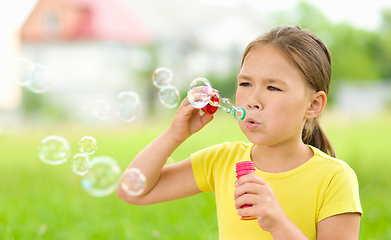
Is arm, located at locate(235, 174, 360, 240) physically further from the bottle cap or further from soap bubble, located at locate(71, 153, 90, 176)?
soap bubble, located at locate(71, 153, 90, 176)

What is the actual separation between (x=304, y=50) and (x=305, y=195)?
51cm

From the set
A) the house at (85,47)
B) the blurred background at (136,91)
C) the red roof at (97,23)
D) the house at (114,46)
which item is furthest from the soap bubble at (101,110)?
the red roof at (97,23)

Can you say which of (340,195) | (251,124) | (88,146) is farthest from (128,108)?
(340,195)

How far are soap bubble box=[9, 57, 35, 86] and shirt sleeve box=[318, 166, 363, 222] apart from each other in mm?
1603

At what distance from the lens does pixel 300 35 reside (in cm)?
147

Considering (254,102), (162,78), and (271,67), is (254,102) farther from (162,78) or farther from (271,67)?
(162,78)

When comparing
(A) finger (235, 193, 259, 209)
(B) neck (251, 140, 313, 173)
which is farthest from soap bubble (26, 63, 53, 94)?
(A) finger (235, 193, 259, 209)

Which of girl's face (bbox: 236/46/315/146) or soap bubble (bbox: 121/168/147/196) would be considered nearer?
girl's face (bbox: 236/46/315/146)

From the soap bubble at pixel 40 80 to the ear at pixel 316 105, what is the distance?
1380 mm

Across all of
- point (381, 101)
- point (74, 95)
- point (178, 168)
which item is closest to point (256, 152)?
point (178, 168)

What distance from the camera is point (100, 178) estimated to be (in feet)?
5.05

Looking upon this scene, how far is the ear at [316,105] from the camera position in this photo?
145 centimetres

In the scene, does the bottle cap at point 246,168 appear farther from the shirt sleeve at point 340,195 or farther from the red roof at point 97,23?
the red roof at point 97,23

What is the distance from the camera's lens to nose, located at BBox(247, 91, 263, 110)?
1318 mm
